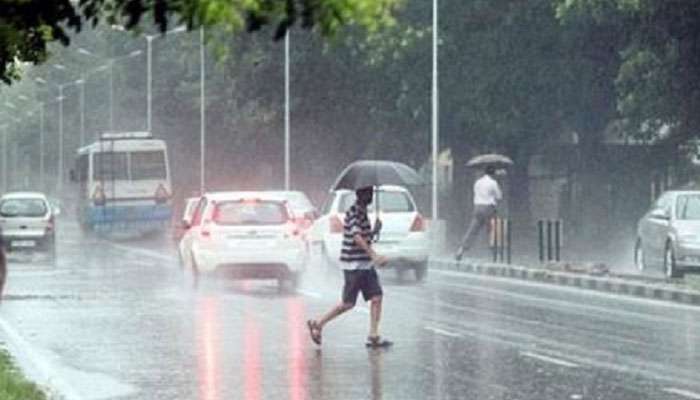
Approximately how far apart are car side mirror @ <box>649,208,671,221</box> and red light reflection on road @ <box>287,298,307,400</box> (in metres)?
8.55

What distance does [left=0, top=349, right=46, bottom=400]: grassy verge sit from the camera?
51.1 feet

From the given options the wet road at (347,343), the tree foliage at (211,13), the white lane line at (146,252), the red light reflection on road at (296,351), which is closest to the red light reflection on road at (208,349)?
the wet road at (347,343)

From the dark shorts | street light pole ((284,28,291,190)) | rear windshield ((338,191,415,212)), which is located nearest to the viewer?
the dark shorts

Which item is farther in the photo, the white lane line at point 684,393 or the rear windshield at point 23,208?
the rear windshield at point 23,208

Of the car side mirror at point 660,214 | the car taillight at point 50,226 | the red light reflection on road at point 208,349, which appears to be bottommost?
the red light reflection on road at point 208,349

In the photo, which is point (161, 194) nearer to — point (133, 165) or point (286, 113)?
point (133, 165)

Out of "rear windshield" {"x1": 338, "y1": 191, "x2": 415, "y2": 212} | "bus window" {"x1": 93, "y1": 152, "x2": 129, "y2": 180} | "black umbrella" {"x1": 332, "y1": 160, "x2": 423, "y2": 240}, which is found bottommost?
"rear windshield" {"x1": 338, "y1": 191, "x2": 415, "y2": 212}

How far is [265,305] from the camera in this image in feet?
99.7

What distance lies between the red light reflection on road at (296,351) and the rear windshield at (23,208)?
77.1 feet

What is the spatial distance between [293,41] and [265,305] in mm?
39564

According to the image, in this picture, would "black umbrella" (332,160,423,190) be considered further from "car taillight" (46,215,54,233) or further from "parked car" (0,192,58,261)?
"parked car" (0,192,58,261)

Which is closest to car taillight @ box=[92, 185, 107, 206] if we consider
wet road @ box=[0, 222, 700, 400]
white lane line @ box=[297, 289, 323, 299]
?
wet road @ box=[0, 222, 700, 400]

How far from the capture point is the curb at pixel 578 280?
1275 inches

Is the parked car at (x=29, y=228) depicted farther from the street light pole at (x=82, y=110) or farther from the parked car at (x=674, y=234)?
the street light pole at (x=82, y=110)
